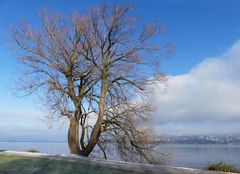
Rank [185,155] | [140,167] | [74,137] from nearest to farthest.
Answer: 1. [140,167]
2. [74,137]
3. [185,155]

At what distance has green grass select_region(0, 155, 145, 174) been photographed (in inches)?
359

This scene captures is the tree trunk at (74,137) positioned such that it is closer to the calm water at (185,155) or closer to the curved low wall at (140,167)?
the calm water at (185,155)

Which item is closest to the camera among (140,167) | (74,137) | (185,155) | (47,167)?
(140,167)

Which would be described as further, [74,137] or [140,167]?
[74,137]

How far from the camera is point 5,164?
33.7 feet

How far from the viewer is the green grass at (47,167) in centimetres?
911

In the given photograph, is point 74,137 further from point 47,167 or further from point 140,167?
point 140,167

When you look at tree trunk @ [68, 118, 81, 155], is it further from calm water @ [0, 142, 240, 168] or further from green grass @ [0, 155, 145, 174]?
green grass @ [0, 155, 145, 174]

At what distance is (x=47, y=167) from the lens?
9.75 m

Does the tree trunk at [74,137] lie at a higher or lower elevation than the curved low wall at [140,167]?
higher

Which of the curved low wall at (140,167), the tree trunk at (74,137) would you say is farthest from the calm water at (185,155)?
the curved low wall at (140,167)

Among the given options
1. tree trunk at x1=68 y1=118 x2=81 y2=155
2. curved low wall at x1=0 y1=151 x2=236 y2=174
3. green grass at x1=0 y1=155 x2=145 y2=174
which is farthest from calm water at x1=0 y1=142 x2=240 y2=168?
green grass at x1=0 y1=155 x2=145 y2=174

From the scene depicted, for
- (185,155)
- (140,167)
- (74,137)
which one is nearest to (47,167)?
(140,167)

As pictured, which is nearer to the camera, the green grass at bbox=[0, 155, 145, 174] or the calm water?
the green grass at bbox=[0, 155, 145, 174]
